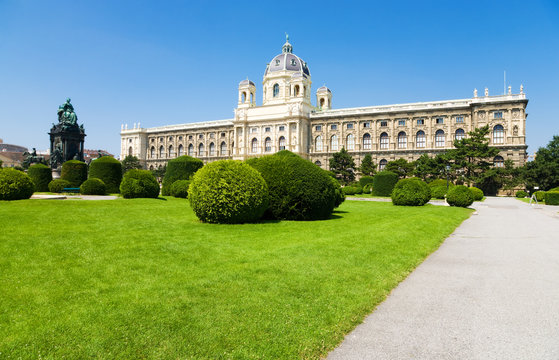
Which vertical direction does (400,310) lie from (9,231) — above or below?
below

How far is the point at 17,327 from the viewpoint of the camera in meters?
3.54

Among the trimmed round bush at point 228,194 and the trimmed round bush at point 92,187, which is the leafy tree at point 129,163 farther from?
the trimmed round bush at point 228,194

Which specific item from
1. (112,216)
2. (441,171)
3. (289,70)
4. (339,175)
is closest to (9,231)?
(112,216)

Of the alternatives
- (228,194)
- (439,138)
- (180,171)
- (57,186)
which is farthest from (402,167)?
(228,194)

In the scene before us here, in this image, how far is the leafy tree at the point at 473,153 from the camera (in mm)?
46469

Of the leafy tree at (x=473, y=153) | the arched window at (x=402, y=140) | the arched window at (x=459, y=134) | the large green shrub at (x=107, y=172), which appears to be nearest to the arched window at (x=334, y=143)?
the arched window at (x=402, y=140)

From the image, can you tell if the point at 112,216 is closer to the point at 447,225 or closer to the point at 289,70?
the point at 447,225

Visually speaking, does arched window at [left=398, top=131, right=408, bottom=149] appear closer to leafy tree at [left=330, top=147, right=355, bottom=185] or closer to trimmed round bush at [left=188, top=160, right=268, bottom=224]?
leafy tree at [left=330, top=147, right=355, bottom=185]

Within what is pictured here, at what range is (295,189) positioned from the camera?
40.9 ft

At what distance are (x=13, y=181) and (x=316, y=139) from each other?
54.3 m

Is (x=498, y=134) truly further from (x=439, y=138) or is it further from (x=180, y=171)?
(x=180, y=171)

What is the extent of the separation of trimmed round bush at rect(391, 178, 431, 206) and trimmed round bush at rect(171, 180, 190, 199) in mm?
13541

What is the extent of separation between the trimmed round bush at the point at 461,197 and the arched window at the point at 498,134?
35.1 meters

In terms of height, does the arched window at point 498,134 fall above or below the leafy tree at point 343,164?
above
